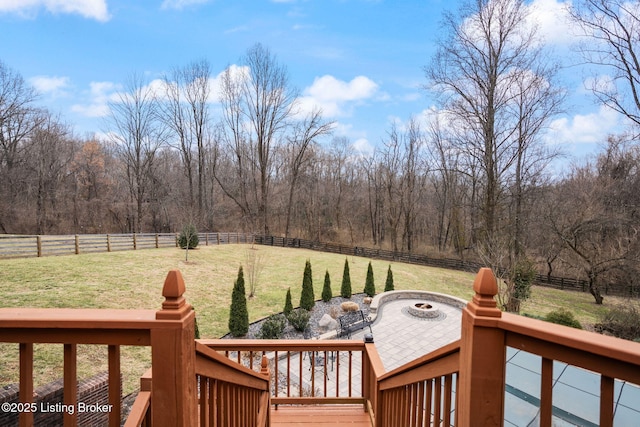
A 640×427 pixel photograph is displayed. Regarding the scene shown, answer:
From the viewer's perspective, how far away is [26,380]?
3.24 feet

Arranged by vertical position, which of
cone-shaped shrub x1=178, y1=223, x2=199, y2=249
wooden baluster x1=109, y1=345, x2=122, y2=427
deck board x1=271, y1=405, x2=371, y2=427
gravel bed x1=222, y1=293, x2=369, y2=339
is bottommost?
gravel bed x1=222, y1=293, x2=369, y2=339

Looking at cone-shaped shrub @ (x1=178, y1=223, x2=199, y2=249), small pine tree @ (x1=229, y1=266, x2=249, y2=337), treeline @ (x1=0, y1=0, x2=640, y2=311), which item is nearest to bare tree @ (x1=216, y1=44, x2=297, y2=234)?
treeline @ (x1=0, y1=0, x2=640, y2=311)

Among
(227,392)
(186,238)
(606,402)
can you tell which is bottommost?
(186,238)

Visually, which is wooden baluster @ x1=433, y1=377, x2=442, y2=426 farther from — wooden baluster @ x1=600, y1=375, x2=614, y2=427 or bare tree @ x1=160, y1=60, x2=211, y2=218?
bare tree @ x1=160, y1=60, x2=211, y2=218

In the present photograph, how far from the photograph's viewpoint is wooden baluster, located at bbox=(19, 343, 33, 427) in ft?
Answer: 3.17

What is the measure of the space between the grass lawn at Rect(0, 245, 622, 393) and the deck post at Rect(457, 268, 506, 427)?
6239 mm

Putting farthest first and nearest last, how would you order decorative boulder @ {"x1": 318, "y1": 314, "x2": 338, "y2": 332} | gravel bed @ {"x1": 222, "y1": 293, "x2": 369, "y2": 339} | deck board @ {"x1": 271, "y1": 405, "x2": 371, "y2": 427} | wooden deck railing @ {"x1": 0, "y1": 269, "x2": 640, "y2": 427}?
1. decorative boulder @ {"x1": 318, "y1": 314, "x2": 338, "y2": 332}
2. gravel bed @ {"x1": 222, "y1": 293, "x2": 369, "y2": 339}
3. deck board @ {"x1": 271, "y1": 405, "x2": 371, "y2": 427}
4. wooden deck railing @ {"x1": 0, "y1": 269, "x2": 640, "y2": 427}

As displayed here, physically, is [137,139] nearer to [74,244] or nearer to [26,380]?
[74,244]

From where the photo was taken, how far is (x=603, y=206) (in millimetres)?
14156

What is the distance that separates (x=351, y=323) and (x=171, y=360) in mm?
8249

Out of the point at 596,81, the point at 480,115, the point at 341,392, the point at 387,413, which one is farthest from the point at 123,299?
the point at 596,81

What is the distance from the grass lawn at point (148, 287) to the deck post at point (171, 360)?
559 cm

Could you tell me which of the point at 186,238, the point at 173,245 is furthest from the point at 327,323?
the point at 173,245

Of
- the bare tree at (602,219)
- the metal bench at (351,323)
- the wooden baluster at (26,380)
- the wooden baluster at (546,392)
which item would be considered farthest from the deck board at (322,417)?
the bare tree at (602,219)
